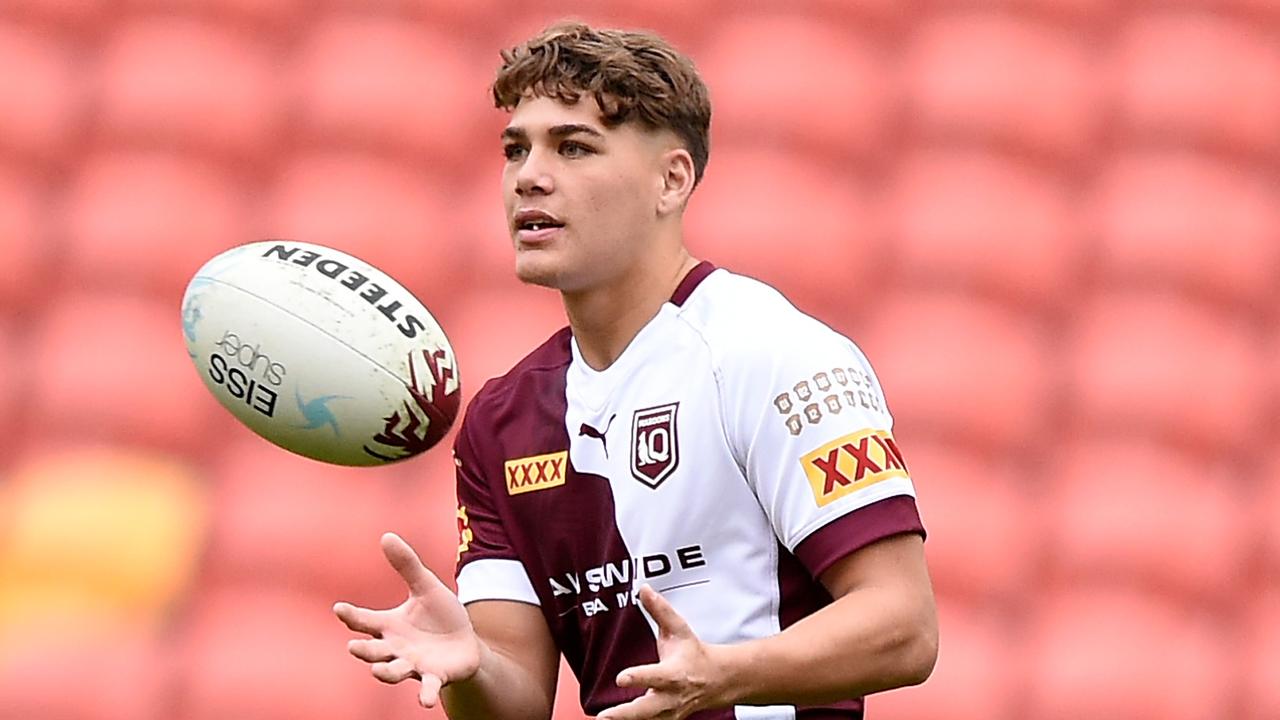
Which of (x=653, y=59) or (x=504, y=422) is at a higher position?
(x=653, y=59)

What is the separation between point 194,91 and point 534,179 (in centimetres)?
243

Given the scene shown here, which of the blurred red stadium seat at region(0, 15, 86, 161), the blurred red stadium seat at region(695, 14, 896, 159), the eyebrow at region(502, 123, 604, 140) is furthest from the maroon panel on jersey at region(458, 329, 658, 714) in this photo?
the blurred red stadium seat at region(0, 15, 86, 161)

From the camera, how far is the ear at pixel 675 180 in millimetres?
2535

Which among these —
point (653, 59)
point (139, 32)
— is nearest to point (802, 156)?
point (139, 32)

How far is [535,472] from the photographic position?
2.56m

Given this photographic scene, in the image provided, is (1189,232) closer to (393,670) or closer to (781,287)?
(781,287)

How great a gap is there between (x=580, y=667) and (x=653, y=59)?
79 centimetres

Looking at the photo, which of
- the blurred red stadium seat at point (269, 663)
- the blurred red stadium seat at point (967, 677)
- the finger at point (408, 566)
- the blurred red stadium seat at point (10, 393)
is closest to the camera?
the finger at point (408, 566)

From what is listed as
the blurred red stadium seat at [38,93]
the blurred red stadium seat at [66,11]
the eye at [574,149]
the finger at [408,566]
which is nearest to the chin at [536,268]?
the eye at [574,149]

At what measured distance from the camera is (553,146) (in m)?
2.48

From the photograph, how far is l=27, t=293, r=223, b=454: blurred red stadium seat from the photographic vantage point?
173 inches

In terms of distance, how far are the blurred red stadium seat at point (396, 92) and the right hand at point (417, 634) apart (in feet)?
8.07

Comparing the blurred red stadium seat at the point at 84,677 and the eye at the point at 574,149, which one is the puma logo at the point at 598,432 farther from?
the blurred red stadium seat at the point at 84,677

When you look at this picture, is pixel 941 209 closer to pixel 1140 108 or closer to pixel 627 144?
pixel 1140 108
